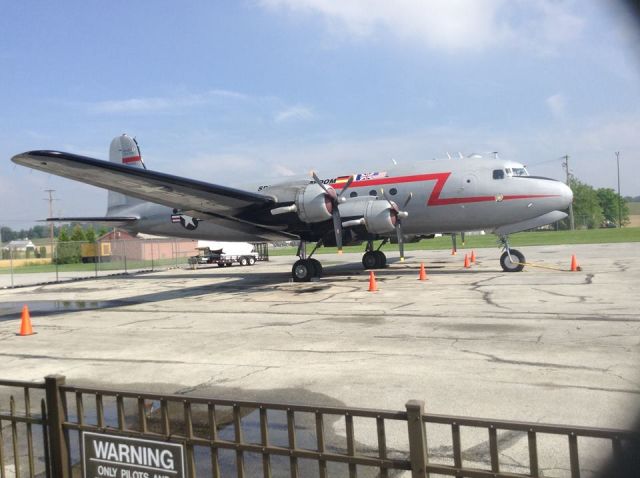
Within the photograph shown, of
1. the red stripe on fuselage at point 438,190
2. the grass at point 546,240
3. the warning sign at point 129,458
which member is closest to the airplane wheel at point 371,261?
the red stripe on fuselage at point 438,190

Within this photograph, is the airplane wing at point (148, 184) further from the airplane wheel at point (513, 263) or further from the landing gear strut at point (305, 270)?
the airplane wheel at point (513, 263)

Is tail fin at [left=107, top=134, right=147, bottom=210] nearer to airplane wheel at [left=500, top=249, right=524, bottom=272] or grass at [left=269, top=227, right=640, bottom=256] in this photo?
airplane wheel at [left=500, top=249, right=524, bottom=272]

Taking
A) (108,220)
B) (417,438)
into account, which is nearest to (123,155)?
(108,220)

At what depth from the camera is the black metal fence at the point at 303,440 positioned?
3051 millimetres

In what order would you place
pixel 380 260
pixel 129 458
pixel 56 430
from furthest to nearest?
A: pixel 380 260, pixel 56 430, pixel 129 458

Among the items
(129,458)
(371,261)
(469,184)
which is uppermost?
(469,184)

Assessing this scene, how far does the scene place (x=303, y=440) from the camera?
5.31 metres

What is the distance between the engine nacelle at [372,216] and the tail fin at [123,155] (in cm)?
1219

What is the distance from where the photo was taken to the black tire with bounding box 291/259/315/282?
21172 mm

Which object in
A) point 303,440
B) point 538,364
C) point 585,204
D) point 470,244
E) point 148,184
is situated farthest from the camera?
point 585,204

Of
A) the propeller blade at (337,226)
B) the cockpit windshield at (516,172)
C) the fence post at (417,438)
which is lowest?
the fence post at (417,438)

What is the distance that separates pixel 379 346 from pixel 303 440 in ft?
13.7

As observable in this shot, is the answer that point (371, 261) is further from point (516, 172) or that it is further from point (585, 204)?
point (585, 204)

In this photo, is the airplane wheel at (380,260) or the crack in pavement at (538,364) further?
the airplane wheel at (380,260)
